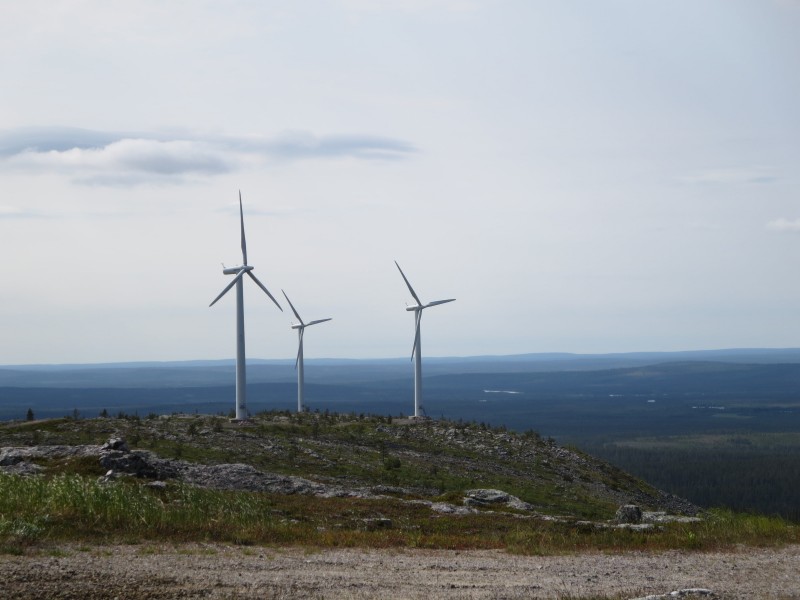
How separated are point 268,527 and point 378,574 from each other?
262 inches

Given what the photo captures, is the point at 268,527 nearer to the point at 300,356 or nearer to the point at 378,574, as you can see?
the point at 378,574

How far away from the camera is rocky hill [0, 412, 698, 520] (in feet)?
131

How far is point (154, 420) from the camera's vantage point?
6378 cm

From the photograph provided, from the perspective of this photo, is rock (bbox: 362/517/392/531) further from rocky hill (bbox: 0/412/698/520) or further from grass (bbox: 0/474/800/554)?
rocky hill (bbox: 0/412/698/520)

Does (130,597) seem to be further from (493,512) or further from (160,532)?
(493,512)

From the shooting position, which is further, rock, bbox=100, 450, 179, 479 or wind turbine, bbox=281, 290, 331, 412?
wind turbine, bbox=281, 290, 331, 412

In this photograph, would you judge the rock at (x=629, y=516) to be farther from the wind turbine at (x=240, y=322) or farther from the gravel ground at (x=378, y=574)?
the wind turbine at (x=240, y=322)

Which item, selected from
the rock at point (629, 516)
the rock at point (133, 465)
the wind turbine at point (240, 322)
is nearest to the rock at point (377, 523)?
the rock at point (629, 516)

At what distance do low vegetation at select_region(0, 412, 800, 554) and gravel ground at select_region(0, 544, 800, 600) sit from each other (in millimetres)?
1505

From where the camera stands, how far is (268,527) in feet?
82.4

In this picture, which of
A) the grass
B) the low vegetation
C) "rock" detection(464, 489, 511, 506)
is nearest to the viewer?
the grass

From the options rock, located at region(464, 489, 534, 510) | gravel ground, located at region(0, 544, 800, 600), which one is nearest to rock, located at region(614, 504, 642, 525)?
rock, located at region(464, 489, 534, 510)

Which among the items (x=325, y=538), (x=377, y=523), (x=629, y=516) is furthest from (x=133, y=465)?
(x=629, y=516)

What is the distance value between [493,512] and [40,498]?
16.0 meters
